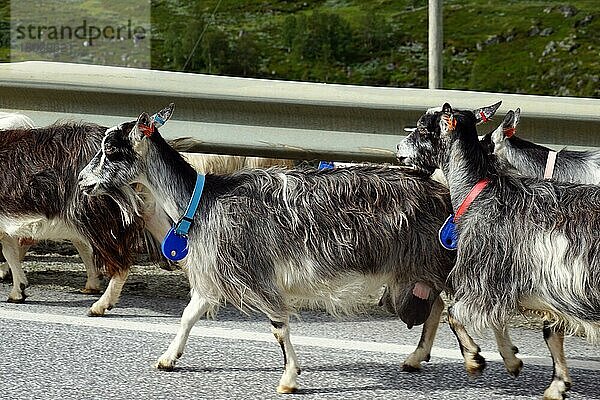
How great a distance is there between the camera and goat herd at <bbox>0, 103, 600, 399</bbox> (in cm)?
515

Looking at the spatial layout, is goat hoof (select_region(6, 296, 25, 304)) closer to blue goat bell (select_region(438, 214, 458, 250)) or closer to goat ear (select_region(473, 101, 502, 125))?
blue goat bell (select_region(438, 214, 458, 250))

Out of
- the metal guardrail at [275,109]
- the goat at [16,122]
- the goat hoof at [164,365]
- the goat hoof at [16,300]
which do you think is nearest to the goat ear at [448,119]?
the metal guardrail at [275,109]

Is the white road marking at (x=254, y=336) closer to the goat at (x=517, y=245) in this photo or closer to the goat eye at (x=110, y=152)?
the goat at (x=517, y=245)

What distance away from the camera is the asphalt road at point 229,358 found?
17.6 feet

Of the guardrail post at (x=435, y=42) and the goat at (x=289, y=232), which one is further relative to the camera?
the guardrail post at (x=435, y=42)

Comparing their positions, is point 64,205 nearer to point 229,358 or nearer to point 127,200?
point 127,200

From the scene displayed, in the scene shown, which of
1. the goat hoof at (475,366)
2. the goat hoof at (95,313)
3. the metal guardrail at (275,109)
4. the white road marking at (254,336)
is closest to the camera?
the goat hoof at (475,366)

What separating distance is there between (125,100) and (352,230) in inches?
84.4

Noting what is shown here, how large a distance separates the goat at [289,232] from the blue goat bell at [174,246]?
8 centimetres

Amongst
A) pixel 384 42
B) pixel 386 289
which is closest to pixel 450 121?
pixel 386 289

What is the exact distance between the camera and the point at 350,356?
593cm

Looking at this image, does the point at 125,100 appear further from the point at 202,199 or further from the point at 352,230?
the point at 352,230

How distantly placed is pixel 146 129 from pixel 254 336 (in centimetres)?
133

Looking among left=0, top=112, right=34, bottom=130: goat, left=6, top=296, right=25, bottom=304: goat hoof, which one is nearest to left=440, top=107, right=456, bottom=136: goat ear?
left=6, top=296, right=25, bottom=304: goat hoof
